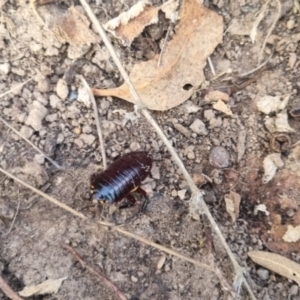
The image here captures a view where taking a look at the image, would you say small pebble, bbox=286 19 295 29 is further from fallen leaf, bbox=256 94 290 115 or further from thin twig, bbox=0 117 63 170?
thin twig, bbox=0 117 63 170

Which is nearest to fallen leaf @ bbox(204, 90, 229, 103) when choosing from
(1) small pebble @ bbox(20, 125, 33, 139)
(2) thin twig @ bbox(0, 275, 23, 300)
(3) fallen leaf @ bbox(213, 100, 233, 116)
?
(3) fallen leaf @ bbox(213, 100, 233, 116)

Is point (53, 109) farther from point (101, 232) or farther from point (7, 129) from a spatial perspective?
point (101, 232)

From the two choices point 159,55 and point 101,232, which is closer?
point 101,232

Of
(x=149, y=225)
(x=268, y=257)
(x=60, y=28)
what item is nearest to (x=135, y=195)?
(x=149, y=225)

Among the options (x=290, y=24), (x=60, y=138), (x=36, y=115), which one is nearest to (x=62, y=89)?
(x=36, y=115)

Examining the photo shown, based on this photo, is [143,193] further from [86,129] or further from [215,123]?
[215,123]
